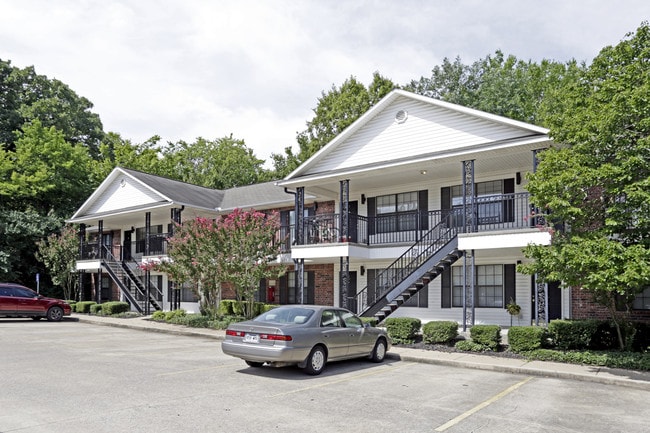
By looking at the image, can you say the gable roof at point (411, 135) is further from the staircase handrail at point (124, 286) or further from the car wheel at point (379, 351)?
the staircase handrail at point (124, 286)

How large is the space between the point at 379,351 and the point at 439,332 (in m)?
2.72

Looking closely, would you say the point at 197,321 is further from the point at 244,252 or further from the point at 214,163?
the point at 214,163

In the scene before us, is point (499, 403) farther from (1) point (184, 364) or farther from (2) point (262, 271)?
(2) point (262, 271)

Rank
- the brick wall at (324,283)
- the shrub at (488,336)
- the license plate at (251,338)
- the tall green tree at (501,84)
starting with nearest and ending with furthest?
the license plate at (251,338) → the shrub at (488,336) → the brick wall at (324,283) → the tall green tree at (501,84)

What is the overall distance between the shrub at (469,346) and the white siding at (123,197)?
1723 centimetres

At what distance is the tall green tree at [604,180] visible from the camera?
35.3 ft

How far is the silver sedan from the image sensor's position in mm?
10391

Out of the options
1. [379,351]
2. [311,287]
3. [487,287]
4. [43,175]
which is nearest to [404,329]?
[379,351]

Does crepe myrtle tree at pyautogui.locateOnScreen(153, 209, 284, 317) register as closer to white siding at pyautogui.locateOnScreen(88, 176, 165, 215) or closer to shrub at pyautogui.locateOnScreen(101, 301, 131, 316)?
white siding at pyautogui.locateOnScreen(88, 176, 165, 215)

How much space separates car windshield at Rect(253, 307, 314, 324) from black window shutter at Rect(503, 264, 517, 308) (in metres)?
9.41

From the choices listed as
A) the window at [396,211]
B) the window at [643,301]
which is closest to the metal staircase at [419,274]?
the window at [396,211]

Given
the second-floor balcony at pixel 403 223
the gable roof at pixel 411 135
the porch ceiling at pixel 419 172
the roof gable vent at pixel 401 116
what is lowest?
the second-floor balcony at pixel 403 223

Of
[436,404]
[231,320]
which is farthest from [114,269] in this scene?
[436,404]

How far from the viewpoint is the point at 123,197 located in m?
29.3
